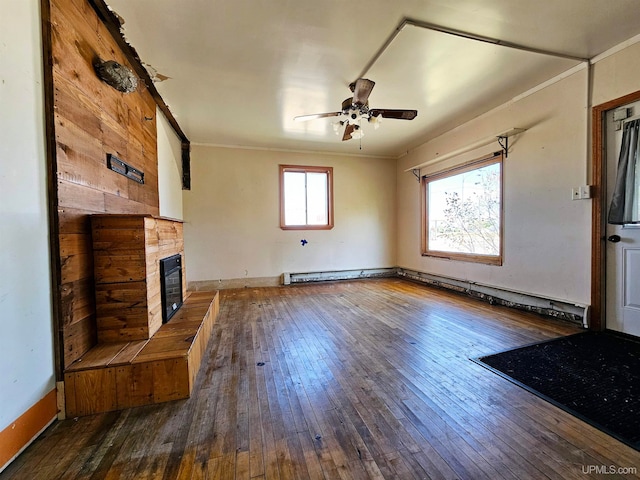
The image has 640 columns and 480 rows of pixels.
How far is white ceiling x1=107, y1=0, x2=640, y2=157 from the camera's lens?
80.6 inches

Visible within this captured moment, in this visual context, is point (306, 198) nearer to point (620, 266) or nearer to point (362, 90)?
point (362, 90)

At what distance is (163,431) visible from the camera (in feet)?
4.85

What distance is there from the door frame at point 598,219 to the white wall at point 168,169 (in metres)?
5.03

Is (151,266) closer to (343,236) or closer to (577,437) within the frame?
(577,437)

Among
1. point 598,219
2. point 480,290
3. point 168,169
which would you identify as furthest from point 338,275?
point 598,219

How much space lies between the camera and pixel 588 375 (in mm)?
1956

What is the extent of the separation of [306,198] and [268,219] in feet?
3.02

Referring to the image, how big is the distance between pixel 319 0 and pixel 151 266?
2.35 m

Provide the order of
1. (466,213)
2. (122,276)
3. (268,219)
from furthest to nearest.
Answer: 1. (268,219)
2. (466,213)
3. (122,276)

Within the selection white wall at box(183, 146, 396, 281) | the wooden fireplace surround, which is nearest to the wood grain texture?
the wooden fireplace surround

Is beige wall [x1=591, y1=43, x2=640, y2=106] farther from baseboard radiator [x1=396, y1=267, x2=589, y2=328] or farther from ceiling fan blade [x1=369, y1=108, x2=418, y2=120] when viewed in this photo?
baseboard radiator [x1=396, y1=267, x2=589, y2=328]

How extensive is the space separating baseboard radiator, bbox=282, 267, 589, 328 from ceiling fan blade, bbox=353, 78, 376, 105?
318 cm

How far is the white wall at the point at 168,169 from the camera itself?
3.62 metres

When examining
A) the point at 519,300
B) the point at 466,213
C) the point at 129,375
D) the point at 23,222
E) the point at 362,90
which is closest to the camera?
the point at 23,222
